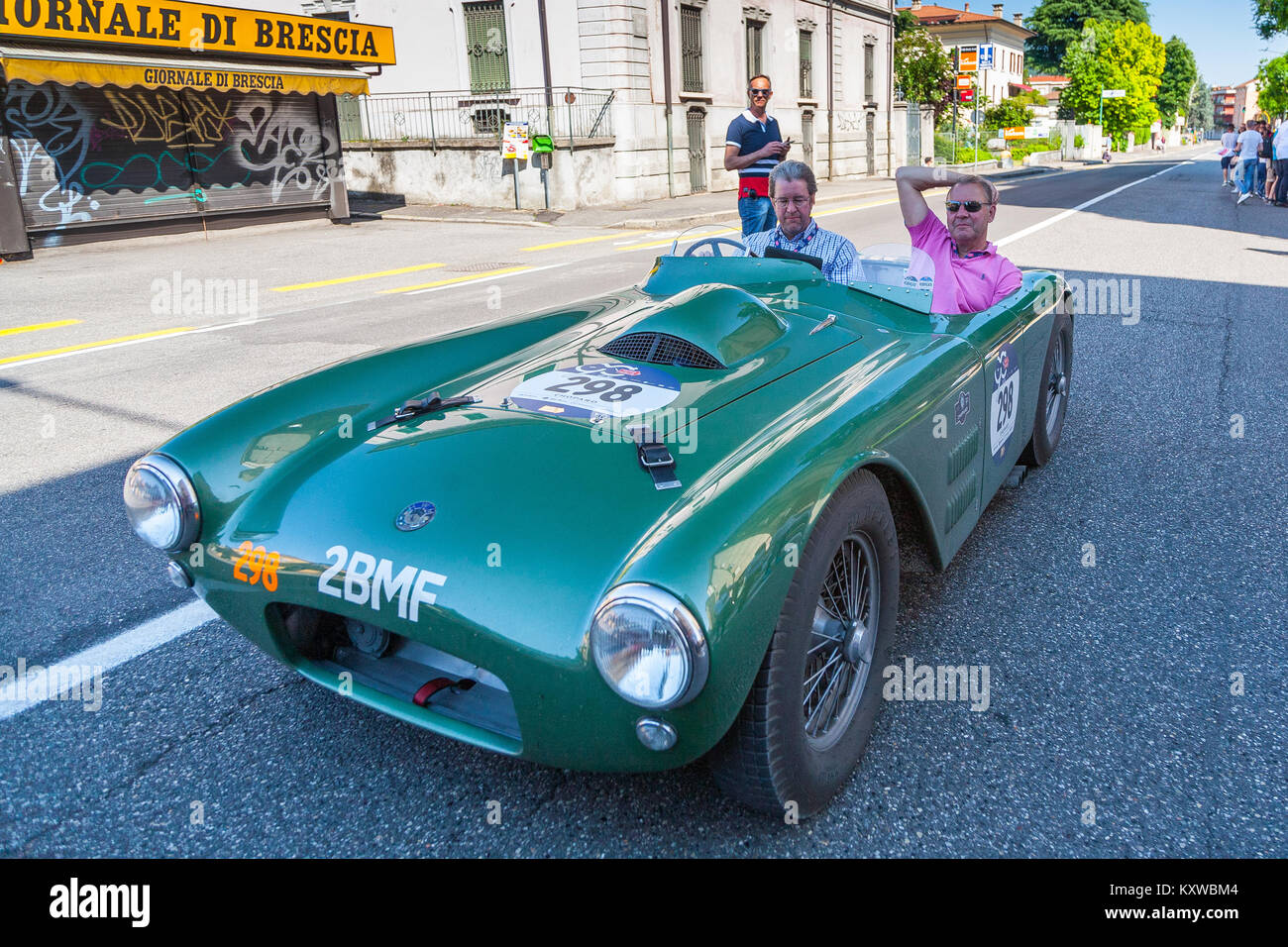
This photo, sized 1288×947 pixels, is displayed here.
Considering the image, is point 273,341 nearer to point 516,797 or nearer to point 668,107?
point 516,797

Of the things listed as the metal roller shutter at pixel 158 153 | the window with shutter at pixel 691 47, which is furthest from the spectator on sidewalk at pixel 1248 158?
the metal roller shutter at pixel 158 153

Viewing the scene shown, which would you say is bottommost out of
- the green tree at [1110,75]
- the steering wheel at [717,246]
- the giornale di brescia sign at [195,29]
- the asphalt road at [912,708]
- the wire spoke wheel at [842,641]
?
the asphalt road at [912,708]

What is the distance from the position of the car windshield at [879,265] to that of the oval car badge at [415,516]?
175cm

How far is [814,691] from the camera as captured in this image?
2215mm

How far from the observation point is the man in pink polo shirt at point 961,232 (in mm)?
3562

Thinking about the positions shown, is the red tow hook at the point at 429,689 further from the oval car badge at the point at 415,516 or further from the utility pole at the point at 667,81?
the utility pole at the point at 667,81

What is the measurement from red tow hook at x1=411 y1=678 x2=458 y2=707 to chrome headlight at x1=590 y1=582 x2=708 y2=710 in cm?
51

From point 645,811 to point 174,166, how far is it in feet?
57.9

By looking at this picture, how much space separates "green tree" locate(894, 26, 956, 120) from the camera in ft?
139

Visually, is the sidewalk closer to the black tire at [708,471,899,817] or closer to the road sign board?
the road sign board

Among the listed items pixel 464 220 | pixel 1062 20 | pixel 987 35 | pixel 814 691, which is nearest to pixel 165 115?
pixel 464 220

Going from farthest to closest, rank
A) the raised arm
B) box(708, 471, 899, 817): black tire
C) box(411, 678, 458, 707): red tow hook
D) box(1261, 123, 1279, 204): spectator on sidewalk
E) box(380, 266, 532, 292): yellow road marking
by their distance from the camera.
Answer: box(1261, 123, 1279, 204): spectator on sidewalk < box(380, 266, 532, 292): yellow road marking < the raised arm < box(411, 678, 458, 707): red tow hook < box(708, 471, 899, 817): black tire

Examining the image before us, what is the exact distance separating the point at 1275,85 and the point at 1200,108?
162 m

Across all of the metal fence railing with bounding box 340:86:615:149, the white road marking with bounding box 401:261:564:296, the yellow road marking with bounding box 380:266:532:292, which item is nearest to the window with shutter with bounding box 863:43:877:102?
the metal fence railing with bounding box 340:86:615:149
